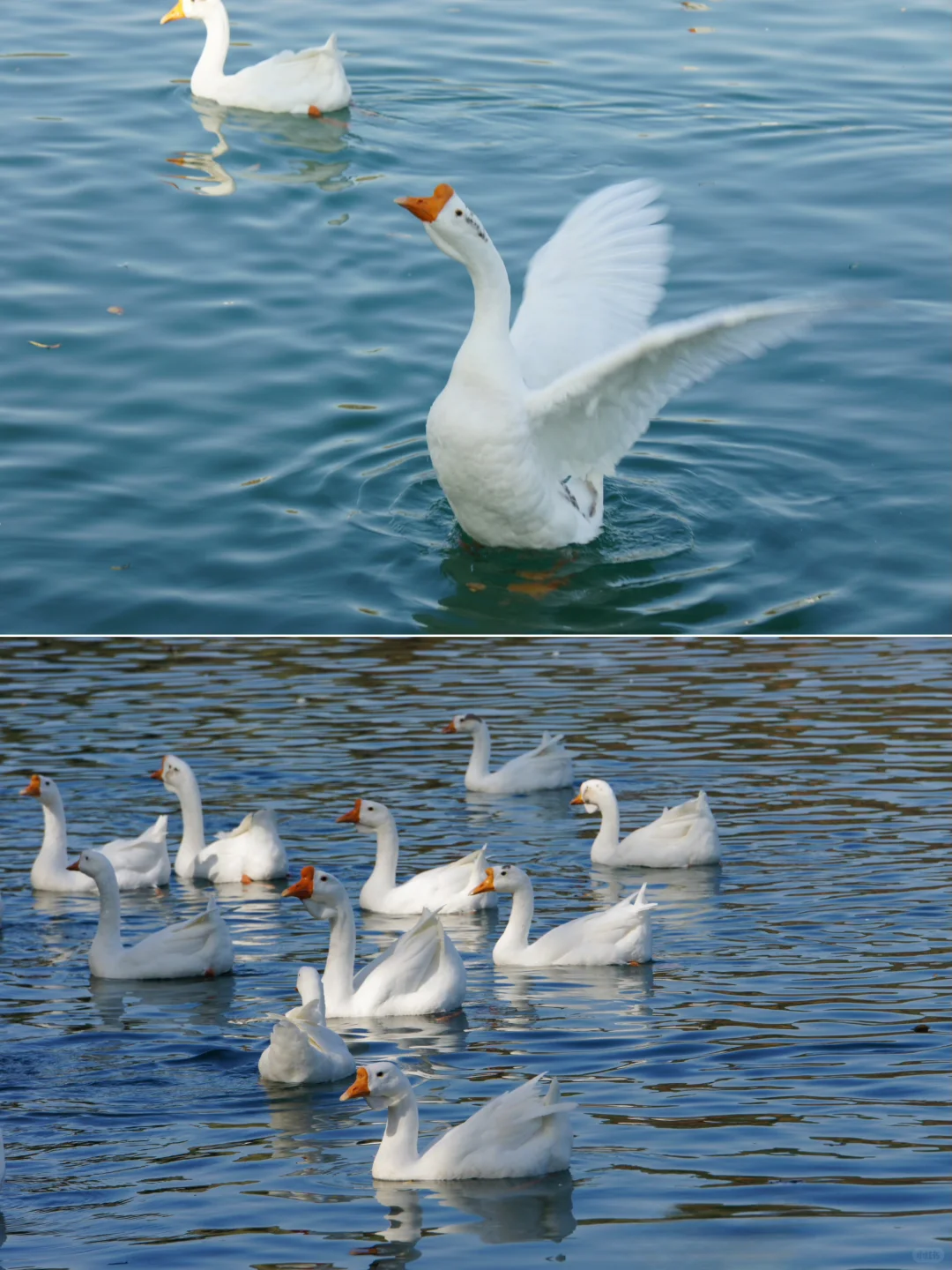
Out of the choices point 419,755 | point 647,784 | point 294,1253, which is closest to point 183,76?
point 419,755

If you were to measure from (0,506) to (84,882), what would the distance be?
8.84 feet

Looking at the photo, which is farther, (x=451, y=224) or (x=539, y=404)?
(x=539, y=404)

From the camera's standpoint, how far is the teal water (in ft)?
30.7

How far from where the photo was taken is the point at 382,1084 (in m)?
6.46

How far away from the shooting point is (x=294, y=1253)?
5.64m

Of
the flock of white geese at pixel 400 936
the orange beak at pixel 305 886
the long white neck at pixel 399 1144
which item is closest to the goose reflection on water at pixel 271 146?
the flock of white geese at pixel 400 936

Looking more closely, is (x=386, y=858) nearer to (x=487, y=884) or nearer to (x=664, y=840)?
(x=487, y=884)

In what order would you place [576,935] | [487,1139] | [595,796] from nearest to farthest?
[487,1139]
[576,935]
[595,796]

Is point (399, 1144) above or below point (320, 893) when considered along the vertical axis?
above

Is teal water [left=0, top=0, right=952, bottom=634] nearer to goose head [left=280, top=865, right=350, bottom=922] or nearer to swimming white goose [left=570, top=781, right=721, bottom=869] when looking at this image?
goose head [left=280, top=865, right=350, bottom=922]

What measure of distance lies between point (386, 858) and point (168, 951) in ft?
6.47

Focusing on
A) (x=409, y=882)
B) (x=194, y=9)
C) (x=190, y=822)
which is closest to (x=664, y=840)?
(x=409, y=882)

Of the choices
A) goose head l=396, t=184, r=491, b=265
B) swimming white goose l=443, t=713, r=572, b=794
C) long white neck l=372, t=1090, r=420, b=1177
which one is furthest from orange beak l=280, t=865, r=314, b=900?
swimming white goose l=443, t=713, r=572, b=794

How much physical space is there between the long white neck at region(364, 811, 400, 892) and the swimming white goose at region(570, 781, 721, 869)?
1.44 meters
